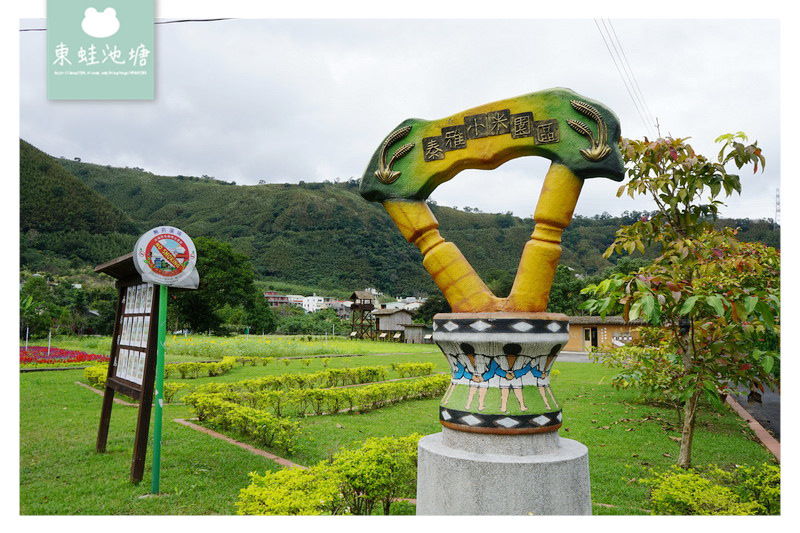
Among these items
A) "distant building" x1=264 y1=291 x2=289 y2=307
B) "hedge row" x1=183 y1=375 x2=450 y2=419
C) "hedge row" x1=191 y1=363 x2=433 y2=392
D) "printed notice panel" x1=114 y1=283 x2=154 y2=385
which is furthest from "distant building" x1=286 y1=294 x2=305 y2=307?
"printed notice panel" x1=114 y1=283 x2=154 y2=385

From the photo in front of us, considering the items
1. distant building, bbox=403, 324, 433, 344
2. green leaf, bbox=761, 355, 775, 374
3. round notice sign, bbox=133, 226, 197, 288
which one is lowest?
distant building, bbox=403, 324, 433, 344

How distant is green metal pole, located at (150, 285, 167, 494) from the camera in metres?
4.35

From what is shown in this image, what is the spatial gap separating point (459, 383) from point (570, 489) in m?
0.80

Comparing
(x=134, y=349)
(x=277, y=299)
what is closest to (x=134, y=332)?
(x=134, y=349)

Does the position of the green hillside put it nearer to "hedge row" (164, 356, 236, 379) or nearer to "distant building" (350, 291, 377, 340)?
"distant building" (350, 291, 377, 340)

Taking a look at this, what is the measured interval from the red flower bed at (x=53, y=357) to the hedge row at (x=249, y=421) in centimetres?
863

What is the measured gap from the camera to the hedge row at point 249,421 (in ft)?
19.0

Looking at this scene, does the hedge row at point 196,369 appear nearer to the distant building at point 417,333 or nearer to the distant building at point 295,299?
the distant building at point 417,333

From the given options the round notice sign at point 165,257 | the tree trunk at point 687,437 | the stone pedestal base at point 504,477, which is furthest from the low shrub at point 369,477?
the tree trunk at point 687,437

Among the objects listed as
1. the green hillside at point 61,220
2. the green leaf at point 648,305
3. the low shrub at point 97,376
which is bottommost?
the low shrub at point 97,376

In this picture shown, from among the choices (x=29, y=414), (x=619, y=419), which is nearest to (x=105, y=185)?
(x=29, y=414)

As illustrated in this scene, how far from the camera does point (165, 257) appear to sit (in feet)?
14.5

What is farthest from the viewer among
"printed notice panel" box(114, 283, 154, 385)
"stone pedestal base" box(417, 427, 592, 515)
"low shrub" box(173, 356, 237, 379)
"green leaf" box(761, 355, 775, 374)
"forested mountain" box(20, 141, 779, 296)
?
"forested mountain" box(20, 141, 779, 296)

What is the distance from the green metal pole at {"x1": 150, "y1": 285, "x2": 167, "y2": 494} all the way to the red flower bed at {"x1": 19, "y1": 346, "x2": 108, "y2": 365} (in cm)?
1107
